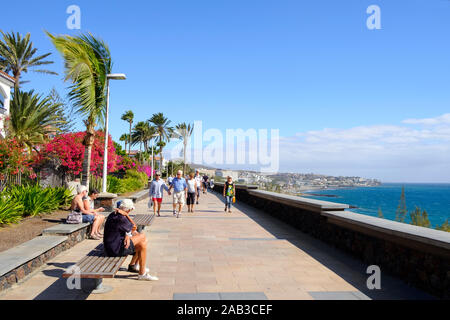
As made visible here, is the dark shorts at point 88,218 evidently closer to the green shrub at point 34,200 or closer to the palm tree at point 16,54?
the green shrub at point 34,200

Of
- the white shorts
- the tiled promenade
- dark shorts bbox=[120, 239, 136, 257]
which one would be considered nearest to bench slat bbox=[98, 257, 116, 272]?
dark shorts bbox=[120, 239, 136, 257]

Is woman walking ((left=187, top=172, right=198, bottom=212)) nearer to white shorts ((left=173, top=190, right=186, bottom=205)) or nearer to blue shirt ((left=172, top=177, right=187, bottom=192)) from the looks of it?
white shorts ((left=173, top=190, right=186, bottom=205))

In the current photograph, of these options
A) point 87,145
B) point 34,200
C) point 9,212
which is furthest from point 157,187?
point 9,212

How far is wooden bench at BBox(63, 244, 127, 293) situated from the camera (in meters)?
4.07

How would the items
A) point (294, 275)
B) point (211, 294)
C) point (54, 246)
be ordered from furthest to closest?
point (54, 246) → point (294, 275) → point (211, 294)

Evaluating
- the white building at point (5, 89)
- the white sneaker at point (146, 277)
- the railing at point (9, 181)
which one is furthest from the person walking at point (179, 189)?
the white building at point (5, 89)

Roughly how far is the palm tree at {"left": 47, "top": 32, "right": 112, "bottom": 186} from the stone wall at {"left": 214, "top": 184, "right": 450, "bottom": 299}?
8.13 meters

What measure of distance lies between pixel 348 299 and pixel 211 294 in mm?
1841

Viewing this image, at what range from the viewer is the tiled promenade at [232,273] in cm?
478

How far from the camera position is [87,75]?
40.4 ft

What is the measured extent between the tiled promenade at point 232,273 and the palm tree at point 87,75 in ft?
17.5

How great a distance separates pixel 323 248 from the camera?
7980 mm
